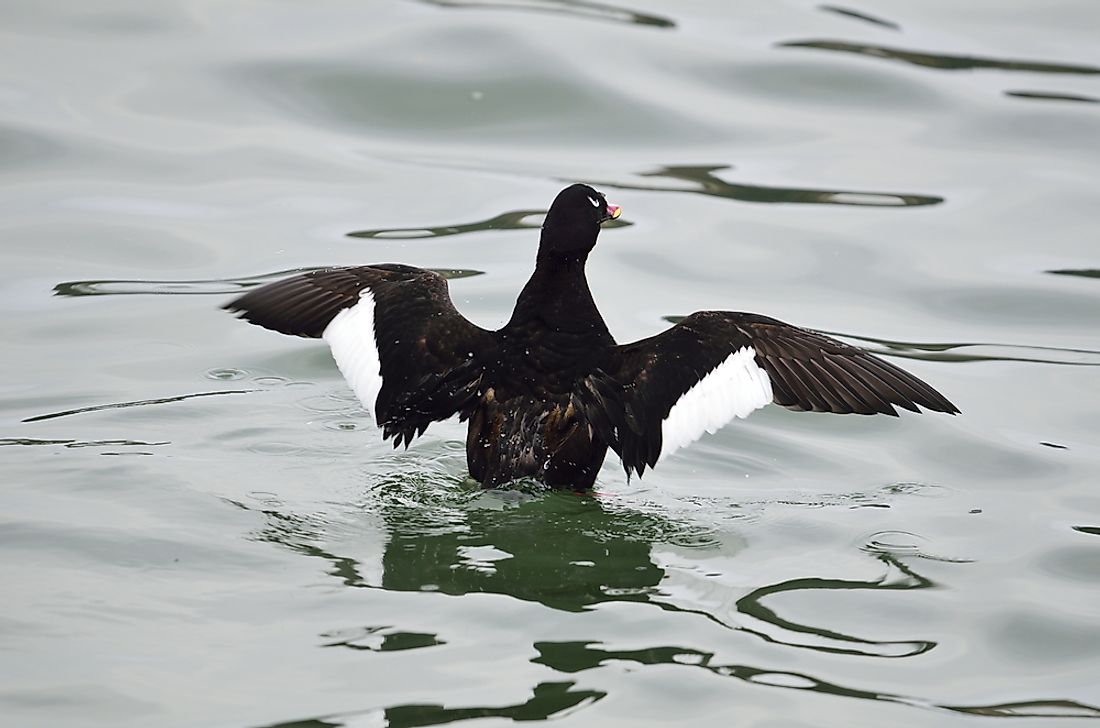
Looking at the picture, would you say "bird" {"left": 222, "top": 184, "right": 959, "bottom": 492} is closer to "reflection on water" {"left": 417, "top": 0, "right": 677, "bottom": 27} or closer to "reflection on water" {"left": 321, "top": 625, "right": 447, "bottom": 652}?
"reflection on water" {"left": 321, "top": 625, "right": 447, "bottom": 652}

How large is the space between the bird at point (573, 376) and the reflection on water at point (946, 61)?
23.5ft

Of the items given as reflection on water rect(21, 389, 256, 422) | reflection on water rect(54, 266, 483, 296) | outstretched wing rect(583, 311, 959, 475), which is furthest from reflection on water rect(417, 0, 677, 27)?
outstretched wing rect(583, 311, 959, 475)

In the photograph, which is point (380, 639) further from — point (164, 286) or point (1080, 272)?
point (1080, 272)

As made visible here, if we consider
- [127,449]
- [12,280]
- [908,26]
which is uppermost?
[908,26]

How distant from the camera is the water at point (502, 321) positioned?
504 centimetres

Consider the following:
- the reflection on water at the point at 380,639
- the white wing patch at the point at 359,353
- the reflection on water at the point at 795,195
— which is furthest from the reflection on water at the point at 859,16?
the reflection on water at the point at 380,639

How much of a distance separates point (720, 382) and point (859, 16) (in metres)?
8.22

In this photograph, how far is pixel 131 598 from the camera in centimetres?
531

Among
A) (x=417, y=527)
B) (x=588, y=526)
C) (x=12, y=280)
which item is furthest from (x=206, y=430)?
(x=12, y=280)

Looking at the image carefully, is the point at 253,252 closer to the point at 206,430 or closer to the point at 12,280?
the point at 12,280

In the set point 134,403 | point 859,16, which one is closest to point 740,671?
point 134,403

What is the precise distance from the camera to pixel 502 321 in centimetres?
911

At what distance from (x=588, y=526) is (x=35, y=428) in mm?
2649

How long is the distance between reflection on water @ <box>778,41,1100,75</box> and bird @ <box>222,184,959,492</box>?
7.16 m
